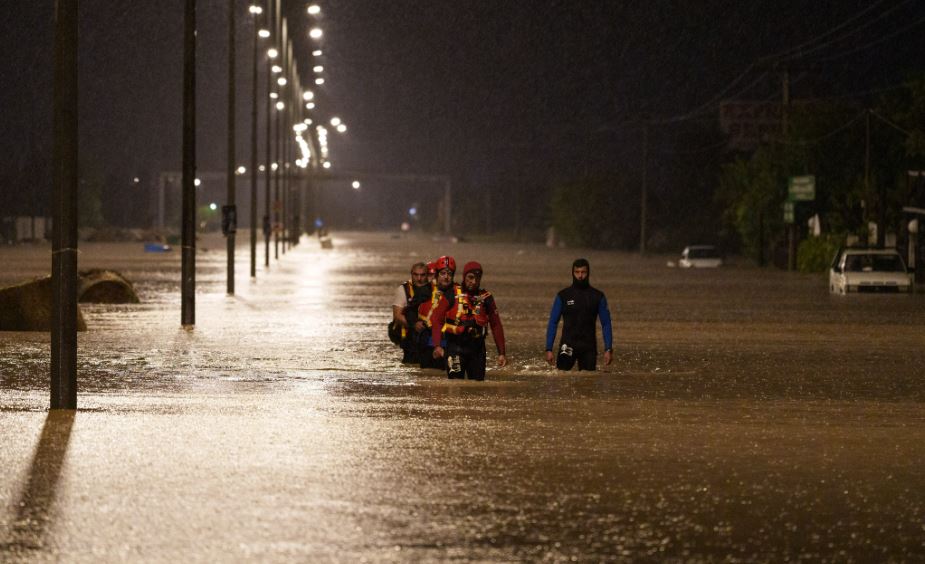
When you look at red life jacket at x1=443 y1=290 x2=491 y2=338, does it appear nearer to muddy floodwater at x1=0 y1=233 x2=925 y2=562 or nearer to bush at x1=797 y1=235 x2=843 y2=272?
muddy floodwater at x1=0 y1=233 x2=925 y2=562

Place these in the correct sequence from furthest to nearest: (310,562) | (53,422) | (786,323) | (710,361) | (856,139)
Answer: (856,139) → (786,323) → (710,361) → (53,422) → (310,562)

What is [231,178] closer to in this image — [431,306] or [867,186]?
[431,306]

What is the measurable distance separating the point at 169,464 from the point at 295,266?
5295 centimetres

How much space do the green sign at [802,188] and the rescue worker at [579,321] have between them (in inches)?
2162

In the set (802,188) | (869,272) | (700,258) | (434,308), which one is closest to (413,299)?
(434,308)

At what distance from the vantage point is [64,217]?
15.1 metres

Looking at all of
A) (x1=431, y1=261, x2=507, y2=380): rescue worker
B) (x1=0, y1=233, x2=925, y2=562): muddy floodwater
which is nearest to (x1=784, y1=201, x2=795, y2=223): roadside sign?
(x1=0, y1=233, x2=925, y2=562): muddy floodwater

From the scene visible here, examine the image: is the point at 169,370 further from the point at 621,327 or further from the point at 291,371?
the point at 621,327

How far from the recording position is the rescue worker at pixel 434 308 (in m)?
17.2

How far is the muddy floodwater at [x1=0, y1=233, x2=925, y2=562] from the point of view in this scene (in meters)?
9.01

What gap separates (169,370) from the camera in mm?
19094

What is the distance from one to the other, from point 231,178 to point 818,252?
107ft

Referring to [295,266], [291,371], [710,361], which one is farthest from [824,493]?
[295,266]

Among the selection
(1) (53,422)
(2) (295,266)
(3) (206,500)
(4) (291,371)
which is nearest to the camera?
(3) (206,500)
